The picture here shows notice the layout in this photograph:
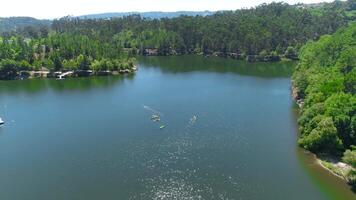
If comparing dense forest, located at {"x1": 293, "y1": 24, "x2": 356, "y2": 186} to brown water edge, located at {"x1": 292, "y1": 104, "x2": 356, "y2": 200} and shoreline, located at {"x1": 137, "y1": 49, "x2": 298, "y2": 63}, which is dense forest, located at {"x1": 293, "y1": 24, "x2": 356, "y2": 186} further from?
shoreline, located at {"x1": 137, "y1": 49, "x2": 298, "y2": 63}

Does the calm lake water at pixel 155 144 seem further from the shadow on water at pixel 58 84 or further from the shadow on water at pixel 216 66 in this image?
the shadow on water at pixel 216 66

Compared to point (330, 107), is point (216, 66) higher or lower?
lower

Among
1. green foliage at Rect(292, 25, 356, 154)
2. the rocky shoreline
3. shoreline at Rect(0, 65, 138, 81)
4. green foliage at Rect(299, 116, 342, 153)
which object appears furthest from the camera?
the rocky shoreline

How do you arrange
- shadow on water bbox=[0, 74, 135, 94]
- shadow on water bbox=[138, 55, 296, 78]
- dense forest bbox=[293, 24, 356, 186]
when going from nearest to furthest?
dense forest bbox=[293, 24, 356, 186]
shadow on water bbox=[0, 74, 135, 94]
shadow on water bbox=[138, 55, 296, 78]

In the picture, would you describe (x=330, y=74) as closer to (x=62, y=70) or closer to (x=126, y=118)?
(x=126, y=118)

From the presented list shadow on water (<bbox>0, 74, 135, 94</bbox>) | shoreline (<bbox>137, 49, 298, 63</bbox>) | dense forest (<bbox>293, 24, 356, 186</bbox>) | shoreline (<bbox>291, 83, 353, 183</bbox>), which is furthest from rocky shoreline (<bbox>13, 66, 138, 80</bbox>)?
shoreline (<bbox>291, 83, 353, 183</bbox>)

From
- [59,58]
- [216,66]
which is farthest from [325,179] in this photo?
[59,58]

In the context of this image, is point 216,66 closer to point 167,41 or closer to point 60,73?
point 167,41

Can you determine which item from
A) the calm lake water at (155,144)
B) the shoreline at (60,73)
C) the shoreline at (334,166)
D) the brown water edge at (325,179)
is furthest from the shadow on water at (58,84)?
the shoreline at (334,166)
